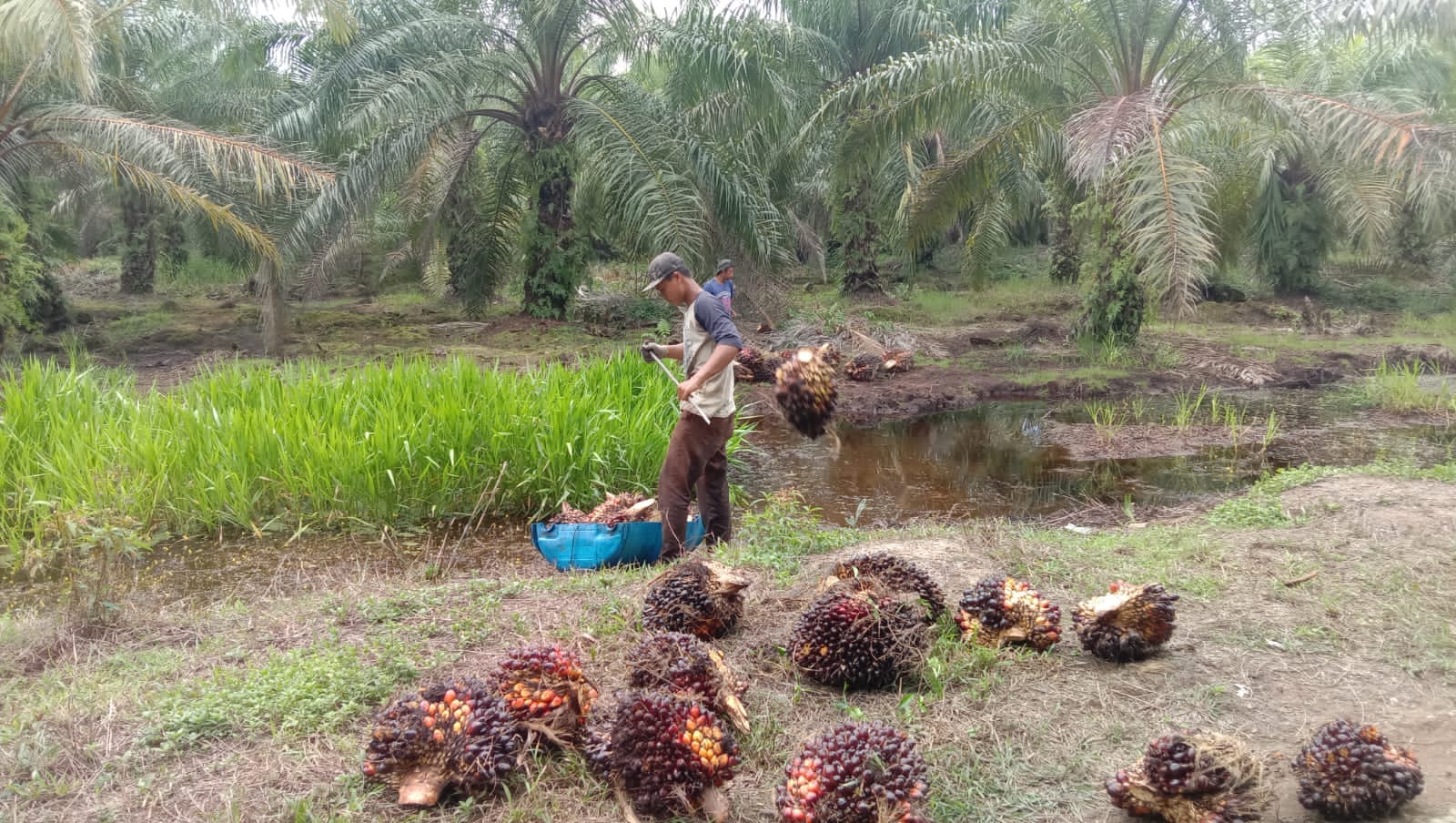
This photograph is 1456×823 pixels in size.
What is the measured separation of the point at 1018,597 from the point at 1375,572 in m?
1.86

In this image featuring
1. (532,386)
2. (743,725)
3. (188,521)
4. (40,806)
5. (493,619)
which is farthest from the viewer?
(532,386)

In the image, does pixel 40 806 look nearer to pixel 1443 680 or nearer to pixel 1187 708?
pixel 1187 708

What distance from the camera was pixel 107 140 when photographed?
9430mm

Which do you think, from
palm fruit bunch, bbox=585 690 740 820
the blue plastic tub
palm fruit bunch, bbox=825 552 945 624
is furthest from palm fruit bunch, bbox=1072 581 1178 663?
the blue plastic tub

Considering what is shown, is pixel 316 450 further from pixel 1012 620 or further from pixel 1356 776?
pixel 1356 776

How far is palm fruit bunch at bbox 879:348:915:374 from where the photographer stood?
11.1m

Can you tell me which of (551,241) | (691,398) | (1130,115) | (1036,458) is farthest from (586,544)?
(551,241)

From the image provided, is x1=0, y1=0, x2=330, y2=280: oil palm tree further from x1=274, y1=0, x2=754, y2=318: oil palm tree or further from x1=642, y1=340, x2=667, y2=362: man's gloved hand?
x1=642, y1=340, x2=667, y2=362: man's gloved hand

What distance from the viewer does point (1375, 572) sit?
389 centimetres

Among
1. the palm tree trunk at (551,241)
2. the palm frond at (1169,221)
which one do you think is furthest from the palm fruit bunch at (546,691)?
the palm tree trunk at (551,241)

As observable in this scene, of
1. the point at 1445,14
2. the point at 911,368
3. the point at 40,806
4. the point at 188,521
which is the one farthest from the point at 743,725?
the point at 1445,14

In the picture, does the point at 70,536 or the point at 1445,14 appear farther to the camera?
the point at 1445,14

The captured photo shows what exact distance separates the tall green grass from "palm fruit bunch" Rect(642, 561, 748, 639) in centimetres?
262

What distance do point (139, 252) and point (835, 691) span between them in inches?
703
